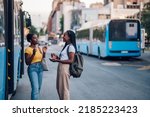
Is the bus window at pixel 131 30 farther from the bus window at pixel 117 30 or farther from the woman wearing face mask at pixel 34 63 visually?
the woman wearing face mask at pixel 34 63

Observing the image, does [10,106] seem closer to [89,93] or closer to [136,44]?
[89,93]

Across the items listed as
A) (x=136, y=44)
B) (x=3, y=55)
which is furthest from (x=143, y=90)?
(x=136, y=44)

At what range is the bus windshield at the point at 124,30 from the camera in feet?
111

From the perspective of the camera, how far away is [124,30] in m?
33.9

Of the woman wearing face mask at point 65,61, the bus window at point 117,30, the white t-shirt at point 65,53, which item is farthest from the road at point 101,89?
the bus window at point 117,30

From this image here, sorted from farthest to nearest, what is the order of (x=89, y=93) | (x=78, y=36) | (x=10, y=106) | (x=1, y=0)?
(x=78, y=36)
(x=89, y=93)
(x=1, y=0)
(x=10, y=106)

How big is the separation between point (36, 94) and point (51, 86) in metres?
5.14

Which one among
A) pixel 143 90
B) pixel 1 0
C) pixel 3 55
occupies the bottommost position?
pixel 143 90

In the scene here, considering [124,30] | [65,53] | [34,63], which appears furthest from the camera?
[124,30]

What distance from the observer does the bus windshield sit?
33938mm

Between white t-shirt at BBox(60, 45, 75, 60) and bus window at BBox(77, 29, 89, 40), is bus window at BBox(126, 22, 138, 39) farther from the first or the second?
white t-shirt at BBox(60, 45, 75, 60)

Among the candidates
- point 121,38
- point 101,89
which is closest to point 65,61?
point 101,89

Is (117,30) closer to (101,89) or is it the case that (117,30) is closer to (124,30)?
(124,30)

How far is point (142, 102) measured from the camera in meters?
7.64
